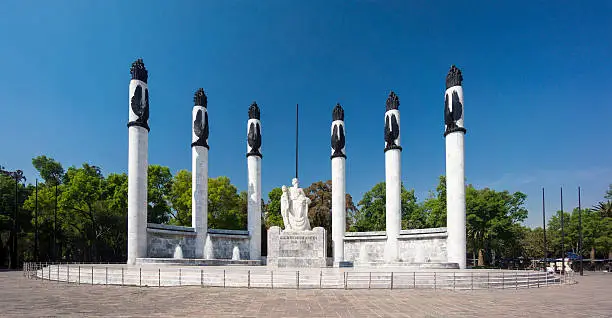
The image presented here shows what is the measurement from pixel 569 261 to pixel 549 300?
42297 mm

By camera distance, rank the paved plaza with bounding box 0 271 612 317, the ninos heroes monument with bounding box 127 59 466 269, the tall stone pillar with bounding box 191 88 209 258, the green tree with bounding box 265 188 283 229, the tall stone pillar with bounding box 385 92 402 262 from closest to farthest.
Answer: the paved plaza with bounding box 0 271 612 317, the ninos heroes monument with bounding box 127 59 466 269, the tall stone pillar with bounding box 385 92 402 262, the tall stone pillar with bounding box 191 88 209 258, the green tree with bounding box 265 188 283 229

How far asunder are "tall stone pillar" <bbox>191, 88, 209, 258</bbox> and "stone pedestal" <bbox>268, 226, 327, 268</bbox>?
1140 centimetres

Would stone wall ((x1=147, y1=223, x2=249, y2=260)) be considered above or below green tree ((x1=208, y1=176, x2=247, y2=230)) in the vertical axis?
below

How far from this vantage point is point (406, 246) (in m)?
37.9

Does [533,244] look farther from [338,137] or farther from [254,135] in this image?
[254,135]

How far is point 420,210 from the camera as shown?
2168 inches

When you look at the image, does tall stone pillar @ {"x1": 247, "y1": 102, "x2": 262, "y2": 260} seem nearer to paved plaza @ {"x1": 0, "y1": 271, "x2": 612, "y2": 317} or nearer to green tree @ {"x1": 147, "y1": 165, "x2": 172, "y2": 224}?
green tree @ {"x1": 147, "y1": 165, "x2": 172, "y2": 224}

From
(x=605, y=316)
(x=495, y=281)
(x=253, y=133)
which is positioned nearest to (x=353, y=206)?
(x=253, y=133)

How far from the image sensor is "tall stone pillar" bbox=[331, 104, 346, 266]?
4135cm

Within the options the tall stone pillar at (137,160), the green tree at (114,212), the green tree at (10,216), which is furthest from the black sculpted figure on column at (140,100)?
the green tree at (10,216)

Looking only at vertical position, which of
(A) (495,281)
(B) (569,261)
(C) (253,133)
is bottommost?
(B) (569,261)

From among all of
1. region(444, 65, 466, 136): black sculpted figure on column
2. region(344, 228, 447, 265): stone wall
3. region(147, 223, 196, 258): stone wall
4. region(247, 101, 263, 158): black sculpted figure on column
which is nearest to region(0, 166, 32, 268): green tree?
region(147, 223, 196, 258): stone wall

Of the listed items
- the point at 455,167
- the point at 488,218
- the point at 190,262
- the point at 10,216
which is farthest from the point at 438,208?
the point at 10,216

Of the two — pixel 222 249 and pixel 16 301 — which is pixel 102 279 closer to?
pixel 16 301
